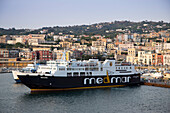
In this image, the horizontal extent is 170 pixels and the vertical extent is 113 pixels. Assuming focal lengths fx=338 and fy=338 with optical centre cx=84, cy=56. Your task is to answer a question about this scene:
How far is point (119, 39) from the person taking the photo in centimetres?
16400

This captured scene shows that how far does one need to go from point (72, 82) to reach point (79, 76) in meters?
1.29

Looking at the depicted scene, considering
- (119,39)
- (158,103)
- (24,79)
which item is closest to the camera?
(158,103)

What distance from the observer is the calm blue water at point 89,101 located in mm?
32188

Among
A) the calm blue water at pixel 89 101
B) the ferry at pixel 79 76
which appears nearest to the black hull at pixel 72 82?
the ferry at pixel 79 76

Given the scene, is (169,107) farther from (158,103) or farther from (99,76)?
(99,76)

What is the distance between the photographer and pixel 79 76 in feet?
141

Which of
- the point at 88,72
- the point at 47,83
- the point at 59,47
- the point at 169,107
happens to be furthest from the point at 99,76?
the point at 59,47

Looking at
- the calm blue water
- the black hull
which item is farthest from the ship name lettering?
the calm blue water

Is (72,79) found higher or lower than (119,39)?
lower

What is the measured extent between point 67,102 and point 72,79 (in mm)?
7294

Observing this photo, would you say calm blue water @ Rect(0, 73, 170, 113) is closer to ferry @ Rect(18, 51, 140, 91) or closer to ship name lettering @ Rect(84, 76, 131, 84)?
ferry @ Rect(18, 51, 140, 91)

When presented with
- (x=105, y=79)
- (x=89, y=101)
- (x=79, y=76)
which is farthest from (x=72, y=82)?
(x=89, y=101)

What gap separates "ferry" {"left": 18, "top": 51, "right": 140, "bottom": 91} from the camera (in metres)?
40.7

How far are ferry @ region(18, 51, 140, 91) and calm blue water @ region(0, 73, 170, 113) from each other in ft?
4.02
